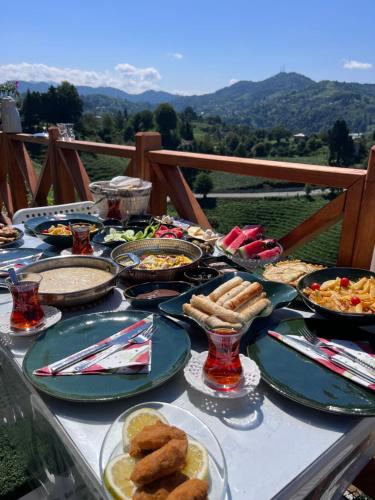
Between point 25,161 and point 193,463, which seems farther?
point 25,161

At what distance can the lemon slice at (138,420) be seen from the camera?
84 centimetres

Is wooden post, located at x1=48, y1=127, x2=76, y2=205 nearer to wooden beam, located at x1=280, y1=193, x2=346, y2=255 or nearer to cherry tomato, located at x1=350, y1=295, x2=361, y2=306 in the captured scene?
wooden beam, located at x1=280, y1=193, x2=346, y2=255

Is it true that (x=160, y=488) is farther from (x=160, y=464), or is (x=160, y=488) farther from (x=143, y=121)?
(x=143, y=121)

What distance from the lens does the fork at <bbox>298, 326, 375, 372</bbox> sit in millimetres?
1145

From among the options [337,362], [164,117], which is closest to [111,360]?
[337,362]

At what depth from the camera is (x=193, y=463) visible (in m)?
0.78

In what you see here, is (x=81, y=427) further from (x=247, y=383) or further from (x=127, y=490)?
(x=247, y=383)

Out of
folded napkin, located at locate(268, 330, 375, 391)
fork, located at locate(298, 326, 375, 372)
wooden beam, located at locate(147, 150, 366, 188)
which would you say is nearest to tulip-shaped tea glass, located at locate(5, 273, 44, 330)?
folded napkin, located at locate(268, 330, 375, 391)

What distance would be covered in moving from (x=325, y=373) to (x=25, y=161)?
501 centimetres

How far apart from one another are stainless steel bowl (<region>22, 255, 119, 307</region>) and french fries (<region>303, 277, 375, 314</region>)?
2.63 feet

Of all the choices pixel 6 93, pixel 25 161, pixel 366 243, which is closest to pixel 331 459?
pixel 366 243

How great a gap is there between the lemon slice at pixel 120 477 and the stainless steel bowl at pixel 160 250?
3.25ft

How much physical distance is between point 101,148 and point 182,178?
101 centimetres

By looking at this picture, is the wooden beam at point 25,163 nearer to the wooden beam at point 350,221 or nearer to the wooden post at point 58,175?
the wooden post at point 58,175
